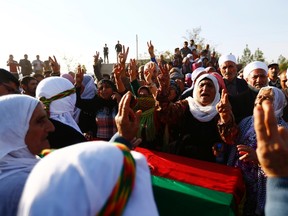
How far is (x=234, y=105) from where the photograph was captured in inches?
140

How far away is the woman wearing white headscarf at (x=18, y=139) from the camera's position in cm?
159

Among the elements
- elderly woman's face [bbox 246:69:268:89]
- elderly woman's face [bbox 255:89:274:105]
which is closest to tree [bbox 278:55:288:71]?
elderly woman's face [bbox 246:69:268:89]

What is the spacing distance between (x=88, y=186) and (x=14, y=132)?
93cm

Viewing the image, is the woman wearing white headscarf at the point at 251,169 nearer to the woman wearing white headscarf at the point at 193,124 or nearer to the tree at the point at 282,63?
the woman wearing white headscarf at the point at 193,124

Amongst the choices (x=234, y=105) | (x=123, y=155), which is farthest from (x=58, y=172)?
(x=234, y=105)

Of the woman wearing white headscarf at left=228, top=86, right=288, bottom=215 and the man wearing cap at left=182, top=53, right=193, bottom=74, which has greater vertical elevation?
the man wearing cap at left=182, top=53, right=193, bottom=74

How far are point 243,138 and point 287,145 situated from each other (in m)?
1.80

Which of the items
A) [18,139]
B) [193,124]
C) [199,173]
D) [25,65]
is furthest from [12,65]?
[18,139]

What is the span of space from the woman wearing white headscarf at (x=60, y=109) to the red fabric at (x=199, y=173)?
0.75 m

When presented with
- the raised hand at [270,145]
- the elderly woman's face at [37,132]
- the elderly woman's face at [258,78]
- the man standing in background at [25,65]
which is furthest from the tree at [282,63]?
the raised hand at [270,145]

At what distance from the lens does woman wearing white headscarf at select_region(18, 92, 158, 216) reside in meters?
1.00

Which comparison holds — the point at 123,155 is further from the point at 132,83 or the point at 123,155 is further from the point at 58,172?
the point at 132,83

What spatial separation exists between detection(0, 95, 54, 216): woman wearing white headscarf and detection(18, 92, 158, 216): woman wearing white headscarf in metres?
0.52

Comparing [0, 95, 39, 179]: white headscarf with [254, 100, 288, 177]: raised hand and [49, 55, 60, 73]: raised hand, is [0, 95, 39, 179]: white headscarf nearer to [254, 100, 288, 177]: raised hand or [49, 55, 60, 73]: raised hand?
[254, 100, 288, 177]: raised hand
